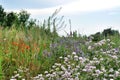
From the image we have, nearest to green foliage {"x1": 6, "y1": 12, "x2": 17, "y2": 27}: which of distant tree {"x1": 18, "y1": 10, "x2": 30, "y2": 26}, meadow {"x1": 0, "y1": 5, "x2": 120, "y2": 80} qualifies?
distant tree {"x1": 18, "y1": 10, "x2": 30, "y2": 26}

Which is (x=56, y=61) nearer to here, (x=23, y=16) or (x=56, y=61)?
(x=56, y=61)

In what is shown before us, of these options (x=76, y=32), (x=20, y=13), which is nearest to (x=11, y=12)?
(x=20, y=13)

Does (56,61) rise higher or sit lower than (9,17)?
lower

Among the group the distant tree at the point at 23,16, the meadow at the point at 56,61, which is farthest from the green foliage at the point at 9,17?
the meadow at the point at 56,61

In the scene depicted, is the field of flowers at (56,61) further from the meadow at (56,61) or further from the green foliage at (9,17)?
the green foliage at (9,17)

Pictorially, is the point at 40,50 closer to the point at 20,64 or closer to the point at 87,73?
the point at 20,64

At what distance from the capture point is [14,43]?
426 inches

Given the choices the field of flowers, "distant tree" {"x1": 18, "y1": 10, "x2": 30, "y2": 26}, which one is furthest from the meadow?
"distant tree" {"x1": 18, "y1": 10, "x2": 30, "y2": 26}

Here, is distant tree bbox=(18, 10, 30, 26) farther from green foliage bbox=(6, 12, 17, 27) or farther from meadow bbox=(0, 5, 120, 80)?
meadow bbox=(0, 5, 120, 80)

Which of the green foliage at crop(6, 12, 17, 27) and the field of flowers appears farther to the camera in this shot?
the green foliage at crop(6, 12, 17, 27)

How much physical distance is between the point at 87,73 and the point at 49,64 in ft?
5.85

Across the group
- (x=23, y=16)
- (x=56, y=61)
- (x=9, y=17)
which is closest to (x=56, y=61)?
(x=56, y=61)

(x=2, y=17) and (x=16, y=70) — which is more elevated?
(x=2, y=17)

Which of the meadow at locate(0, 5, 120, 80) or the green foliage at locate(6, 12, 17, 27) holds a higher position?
the green foliage at locate(6, 12, 17, 27)
